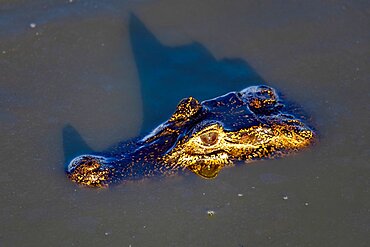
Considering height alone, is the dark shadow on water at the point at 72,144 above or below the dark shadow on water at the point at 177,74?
below

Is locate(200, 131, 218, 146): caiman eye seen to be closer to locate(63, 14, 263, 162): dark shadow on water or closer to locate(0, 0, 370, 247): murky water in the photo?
locate(0, 0, 370, 247): murky water

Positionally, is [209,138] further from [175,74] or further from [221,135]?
[175,74]

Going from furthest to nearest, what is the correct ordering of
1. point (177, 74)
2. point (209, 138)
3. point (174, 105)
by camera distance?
point (177, 74) → point (174, 105) → point (209, 138)

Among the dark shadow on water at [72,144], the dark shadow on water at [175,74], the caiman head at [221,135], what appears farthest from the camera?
the dark shadow on water at [175,74]

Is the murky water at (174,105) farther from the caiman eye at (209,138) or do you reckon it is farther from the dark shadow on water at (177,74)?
the caiman eye at (209,138)

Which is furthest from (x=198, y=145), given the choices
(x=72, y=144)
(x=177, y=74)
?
(x=177, y=74)

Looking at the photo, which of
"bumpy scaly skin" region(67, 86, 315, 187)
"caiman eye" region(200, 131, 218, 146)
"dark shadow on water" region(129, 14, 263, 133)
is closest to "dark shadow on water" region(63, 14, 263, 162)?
"dark shadow on water" region(129, 14, 263, 133)

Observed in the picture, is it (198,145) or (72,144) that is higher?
(198,145)

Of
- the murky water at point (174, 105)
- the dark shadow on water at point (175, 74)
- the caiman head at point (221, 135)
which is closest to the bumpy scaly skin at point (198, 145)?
the caiman head at point (221, 135)
